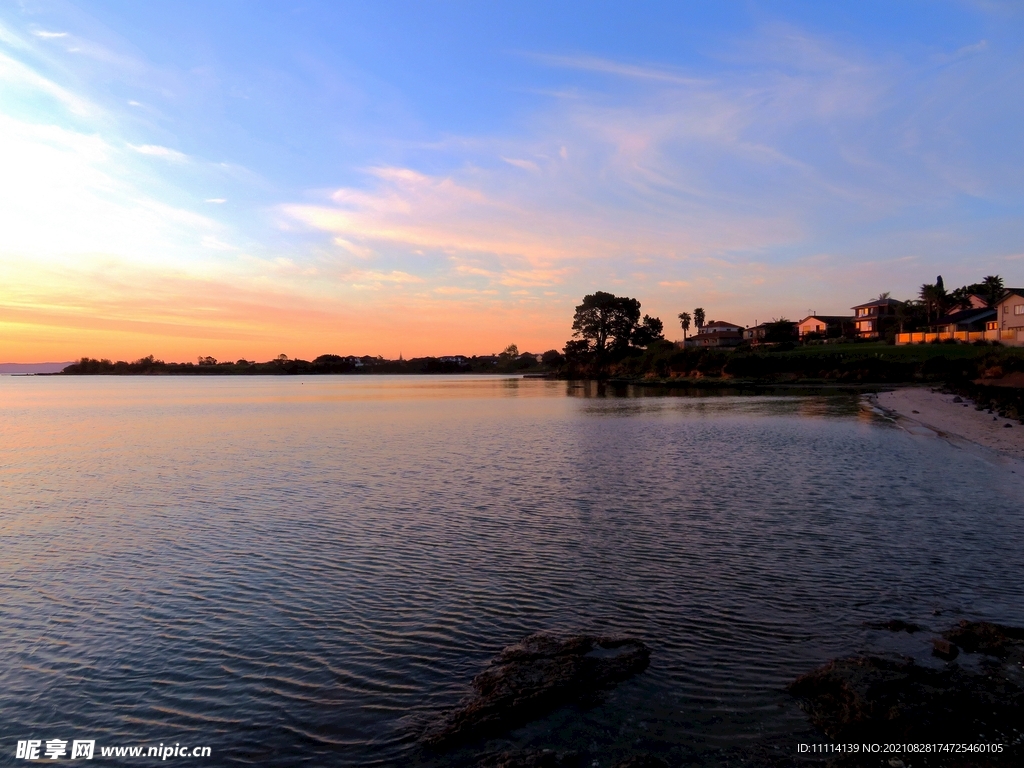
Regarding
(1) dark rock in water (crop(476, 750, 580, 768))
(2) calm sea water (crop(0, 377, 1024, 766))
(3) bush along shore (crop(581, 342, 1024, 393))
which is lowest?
(2) calm sea water (crop(0, 377, 1024, 766))

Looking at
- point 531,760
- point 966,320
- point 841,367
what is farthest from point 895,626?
point 966,320

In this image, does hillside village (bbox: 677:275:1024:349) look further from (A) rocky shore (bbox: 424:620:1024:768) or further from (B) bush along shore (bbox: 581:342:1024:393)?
(A) rocky shore (bbox: 424:620:1024:768)

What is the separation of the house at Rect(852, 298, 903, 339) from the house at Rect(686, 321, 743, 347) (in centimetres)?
3635

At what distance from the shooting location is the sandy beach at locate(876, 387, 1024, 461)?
3118 centimetres

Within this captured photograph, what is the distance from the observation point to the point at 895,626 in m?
9.89

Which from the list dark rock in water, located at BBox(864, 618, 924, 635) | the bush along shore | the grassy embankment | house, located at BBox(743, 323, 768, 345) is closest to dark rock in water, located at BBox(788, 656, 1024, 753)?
dark rock in water, located at BBox(864, 618, 924, 635)

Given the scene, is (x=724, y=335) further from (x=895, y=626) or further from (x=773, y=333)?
(x=895, y=626)

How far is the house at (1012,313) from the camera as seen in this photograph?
8719cm

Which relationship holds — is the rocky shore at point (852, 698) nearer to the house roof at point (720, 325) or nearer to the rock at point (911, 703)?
the rock at point (911, 703)

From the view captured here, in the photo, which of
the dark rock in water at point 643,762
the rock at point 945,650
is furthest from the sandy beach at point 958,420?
the dark rock in water at point 643,762

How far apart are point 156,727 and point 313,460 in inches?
922

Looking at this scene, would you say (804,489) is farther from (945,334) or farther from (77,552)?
(945,334)

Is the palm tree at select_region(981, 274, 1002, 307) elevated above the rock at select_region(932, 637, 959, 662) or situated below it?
above

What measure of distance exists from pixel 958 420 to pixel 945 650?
40742 millimetres
